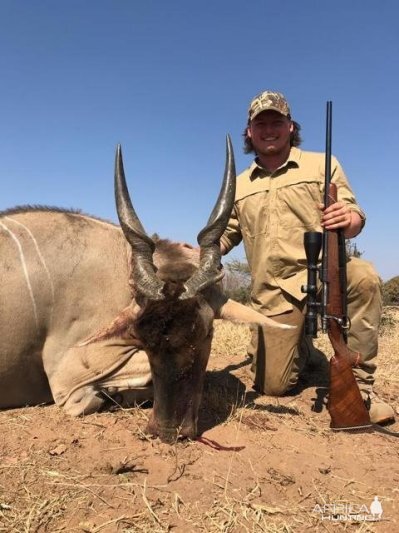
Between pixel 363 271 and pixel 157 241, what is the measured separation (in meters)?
2.05

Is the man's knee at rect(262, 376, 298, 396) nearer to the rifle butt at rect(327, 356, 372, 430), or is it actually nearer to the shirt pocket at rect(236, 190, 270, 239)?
the rifle butt at rect(327, 356, 372, 430)

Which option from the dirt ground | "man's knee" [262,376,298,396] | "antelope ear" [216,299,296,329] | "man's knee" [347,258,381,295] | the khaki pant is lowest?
"man's knee" [262,376,298,396]

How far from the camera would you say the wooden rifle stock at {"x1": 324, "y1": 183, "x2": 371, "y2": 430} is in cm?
401

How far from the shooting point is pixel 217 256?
405 cm

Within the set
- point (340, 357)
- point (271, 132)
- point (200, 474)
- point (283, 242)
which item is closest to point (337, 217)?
point (283, 242)

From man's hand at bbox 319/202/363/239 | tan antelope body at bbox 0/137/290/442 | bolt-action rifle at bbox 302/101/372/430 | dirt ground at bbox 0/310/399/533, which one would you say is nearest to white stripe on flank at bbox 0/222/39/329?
tan antelope body at bbox 0/137/290/442

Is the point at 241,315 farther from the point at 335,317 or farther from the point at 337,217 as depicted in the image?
the point at 337,217

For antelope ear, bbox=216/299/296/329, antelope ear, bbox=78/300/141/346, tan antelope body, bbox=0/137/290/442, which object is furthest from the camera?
antelope ear, bbox=216/299/296/329

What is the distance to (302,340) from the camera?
5566 mm

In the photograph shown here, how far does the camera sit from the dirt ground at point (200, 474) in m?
2.68

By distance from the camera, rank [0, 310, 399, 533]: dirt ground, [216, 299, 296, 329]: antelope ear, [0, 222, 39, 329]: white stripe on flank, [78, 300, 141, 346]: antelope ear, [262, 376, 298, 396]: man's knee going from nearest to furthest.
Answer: [0, 310, 399, 533]: dirt ground → [78, 300, 141, 346]: antelope ear → [216, 299, 296, 329]: antelope ear → [0, 222, 39, 329]: white stripe on flank → [262, 376, 298, 396]: man's knee

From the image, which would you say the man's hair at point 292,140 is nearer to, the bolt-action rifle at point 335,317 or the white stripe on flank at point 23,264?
the bolt-action rifle at point 335,317

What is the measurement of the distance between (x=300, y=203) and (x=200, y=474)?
10.1ft

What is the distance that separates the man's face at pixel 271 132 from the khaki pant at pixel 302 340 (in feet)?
4.72
